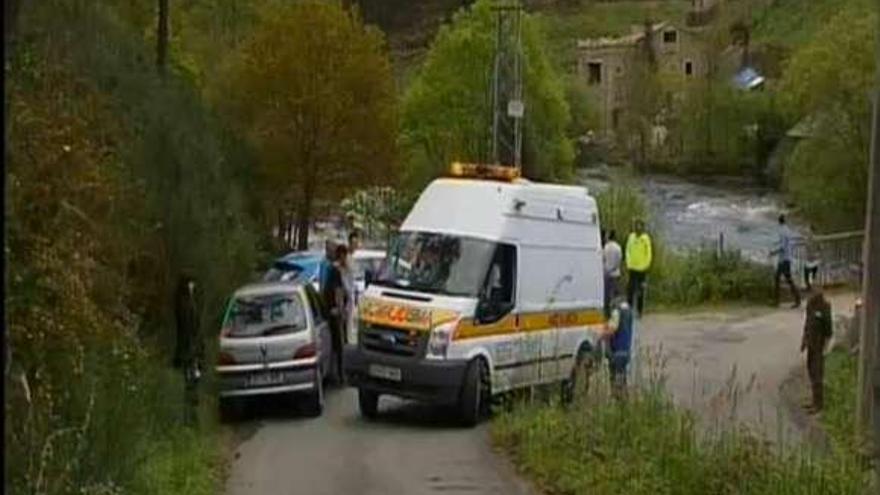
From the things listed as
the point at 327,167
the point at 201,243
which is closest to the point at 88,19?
the point at 201,243

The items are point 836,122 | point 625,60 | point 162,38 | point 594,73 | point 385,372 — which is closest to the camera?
point 385,372

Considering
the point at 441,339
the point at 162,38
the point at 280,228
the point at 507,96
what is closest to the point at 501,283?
the point at 441,339

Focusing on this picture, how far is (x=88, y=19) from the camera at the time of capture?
19141 millimetres

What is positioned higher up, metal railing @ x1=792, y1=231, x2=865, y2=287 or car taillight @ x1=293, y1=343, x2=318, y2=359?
car taillight @ x1=293, y1=343, x2=318, y2=359

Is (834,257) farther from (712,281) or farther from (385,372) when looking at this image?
(385,372)

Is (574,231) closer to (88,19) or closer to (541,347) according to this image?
(541,347)

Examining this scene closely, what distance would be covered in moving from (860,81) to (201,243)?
29.0m

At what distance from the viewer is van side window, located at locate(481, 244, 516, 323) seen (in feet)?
67.4

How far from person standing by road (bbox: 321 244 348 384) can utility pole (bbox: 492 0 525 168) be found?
1359cm

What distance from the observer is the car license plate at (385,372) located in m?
20.2

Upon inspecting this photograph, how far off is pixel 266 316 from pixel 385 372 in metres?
1.57

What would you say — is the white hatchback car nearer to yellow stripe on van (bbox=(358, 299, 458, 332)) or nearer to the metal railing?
yellow stripe on van (bbox=(358, 299, 458, 332))

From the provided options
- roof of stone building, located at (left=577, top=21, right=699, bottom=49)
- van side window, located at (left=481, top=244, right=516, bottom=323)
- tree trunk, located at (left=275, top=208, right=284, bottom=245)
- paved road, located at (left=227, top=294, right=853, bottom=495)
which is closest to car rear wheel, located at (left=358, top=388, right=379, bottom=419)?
paved road, located at (left=227, top=294, right=853, bottom=495)

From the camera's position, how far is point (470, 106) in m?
47.7
